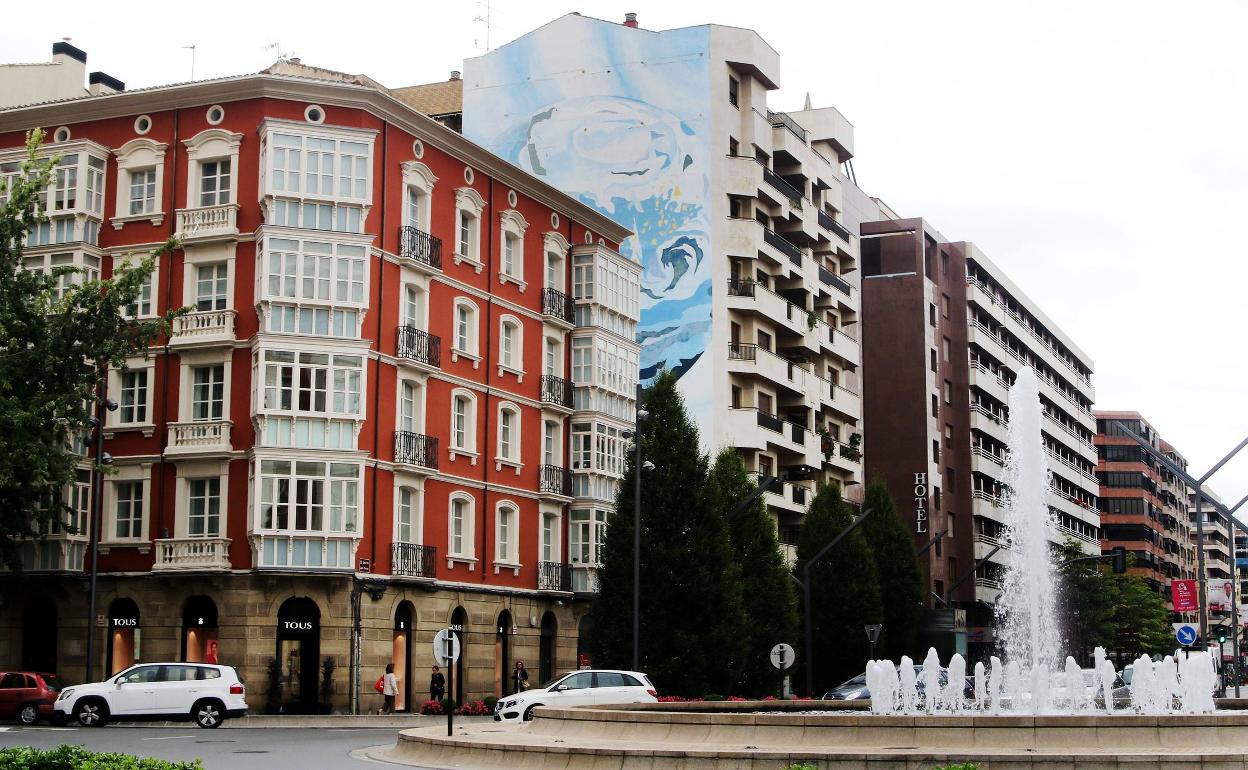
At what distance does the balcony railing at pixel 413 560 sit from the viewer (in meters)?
47.7

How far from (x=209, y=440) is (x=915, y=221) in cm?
5859

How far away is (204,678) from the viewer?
1485 inches

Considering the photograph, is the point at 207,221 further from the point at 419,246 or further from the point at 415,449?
the point at 415,449

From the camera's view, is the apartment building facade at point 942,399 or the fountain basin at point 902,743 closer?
the fountain basin at point 902,743

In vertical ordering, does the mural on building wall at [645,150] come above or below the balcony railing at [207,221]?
above

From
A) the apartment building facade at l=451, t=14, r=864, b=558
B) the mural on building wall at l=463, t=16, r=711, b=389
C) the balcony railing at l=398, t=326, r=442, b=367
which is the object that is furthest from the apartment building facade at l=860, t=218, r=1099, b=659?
the balcony railing at l=398, t=326, r=442, b=367

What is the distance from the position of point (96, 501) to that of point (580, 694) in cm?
1522

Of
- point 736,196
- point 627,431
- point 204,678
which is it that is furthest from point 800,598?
point 204,678

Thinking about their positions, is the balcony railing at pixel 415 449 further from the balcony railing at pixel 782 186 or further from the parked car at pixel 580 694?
the balcony railing at pixel 782 186

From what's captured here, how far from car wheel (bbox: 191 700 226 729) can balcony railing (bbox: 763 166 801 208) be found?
44134 mm

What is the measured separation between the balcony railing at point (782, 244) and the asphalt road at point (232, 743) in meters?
41.3

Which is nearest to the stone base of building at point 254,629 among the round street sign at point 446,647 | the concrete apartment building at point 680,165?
the round street sign at point 446,647

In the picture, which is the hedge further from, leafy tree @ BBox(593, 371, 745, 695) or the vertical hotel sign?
the vertical hotel sign

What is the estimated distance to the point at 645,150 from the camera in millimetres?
72375
